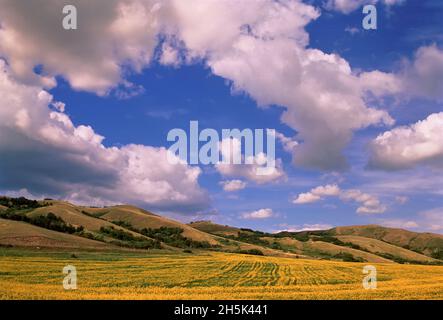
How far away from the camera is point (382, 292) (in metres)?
40.9

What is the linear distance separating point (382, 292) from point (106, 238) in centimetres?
15490

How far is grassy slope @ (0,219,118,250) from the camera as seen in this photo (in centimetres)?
13218

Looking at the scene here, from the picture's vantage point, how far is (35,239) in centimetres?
13650

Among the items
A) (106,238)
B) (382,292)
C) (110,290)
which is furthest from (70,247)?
(382,292)

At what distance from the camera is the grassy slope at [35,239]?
132 meters
